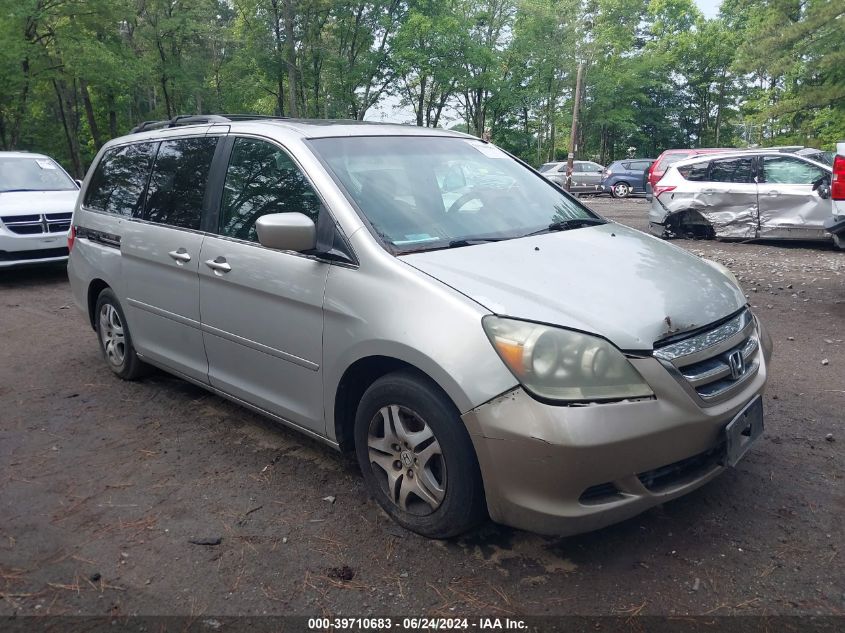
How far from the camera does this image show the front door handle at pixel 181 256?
395cm

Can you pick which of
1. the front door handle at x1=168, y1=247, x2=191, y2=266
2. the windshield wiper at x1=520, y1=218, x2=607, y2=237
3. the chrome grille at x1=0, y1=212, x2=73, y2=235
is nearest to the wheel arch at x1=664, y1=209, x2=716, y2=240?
the windshield wiper at x1=520, y1=218, x2=607, y2=237

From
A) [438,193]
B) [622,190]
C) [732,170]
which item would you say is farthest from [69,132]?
[438,193]

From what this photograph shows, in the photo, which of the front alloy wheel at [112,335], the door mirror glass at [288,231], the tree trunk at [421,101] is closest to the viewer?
the door mirror glass at [288,231]

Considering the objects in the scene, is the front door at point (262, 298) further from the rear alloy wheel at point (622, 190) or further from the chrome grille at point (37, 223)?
the rear alloy wheel at point (622, 190)

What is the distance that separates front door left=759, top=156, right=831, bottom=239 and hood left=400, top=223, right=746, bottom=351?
8.82 metres

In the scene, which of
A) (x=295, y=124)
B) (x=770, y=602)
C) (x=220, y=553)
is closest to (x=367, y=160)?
(x=295, y=124)

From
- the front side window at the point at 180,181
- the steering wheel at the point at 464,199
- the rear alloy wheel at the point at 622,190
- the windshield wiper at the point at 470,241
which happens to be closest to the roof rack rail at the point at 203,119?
the front side window at the point at 180,181

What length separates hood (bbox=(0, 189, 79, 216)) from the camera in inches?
354

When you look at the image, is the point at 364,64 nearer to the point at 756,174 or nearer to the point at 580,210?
the point at 756,174

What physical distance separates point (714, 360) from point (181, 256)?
2898 millimetres

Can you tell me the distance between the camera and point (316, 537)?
298 cm

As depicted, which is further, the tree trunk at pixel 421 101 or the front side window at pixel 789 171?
the tree trunk at pixel 421 101

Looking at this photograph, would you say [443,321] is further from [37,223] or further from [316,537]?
[37,223]

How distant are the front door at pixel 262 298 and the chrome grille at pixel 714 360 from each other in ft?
5.07
